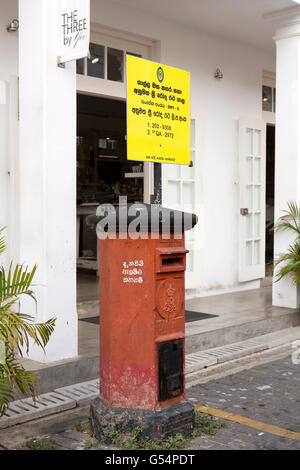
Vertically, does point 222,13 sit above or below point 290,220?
above

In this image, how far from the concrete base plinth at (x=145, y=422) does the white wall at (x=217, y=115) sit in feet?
13.7

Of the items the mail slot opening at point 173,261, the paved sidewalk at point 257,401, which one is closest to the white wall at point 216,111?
the paved sidewalk at point 257,401

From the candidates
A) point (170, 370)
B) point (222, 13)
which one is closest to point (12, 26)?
point (222, 13)

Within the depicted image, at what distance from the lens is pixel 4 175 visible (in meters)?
5.72

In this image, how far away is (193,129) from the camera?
7.58m

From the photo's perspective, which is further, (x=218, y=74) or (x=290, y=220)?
(x=218, y=74)

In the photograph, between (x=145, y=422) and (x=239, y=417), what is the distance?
87 centimetres

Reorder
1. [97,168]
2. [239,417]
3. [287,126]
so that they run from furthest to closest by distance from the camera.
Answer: [97,168] → [287,126] → [239,417]

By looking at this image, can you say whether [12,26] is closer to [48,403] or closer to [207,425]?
[48,403]

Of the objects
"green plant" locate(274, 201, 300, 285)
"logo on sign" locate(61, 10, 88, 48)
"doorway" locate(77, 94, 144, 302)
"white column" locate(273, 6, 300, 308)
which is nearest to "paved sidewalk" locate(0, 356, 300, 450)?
"green plant" locate(274, 201, 300, 285)

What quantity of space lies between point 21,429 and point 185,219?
182 cm

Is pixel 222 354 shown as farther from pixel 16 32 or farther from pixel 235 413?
pixel 16 32

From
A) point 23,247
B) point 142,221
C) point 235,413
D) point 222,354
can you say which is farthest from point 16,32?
point 235,413

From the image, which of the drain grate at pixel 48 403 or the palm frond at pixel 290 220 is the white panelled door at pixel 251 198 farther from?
the drain grate at pixel 48 403
